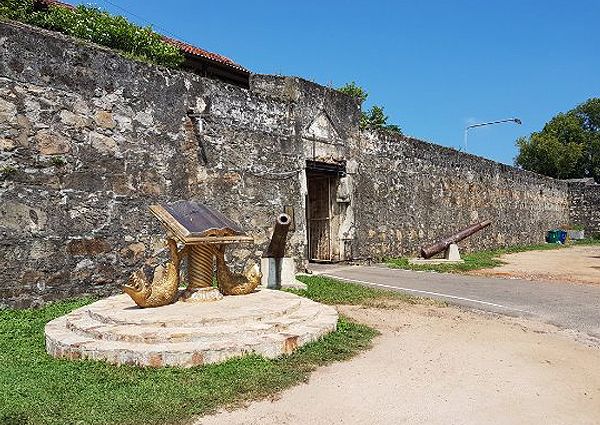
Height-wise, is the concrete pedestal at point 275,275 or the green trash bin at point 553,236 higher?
the green trash bin at point 553,236

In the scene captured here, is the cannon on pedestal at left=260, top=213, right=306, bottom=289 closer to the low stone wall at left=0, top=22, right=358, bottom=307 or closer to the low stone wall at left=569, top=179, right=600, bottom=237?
the low stone wall at left=0, top=22, right=358, bottom=307

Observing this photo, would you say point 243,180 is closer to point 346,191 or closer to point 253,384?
point 346,191

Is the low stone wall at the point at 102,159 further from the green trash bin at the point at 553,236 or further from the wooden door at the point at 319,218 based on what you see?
the green trash bin at the point at 553,236

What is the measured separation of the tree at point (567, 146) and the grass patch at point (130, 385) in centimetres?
3408

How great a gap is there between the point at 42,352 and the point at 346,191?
26.5ft

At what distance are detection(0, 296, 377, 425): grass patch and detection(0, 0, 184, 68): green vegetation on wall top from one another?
313 inches

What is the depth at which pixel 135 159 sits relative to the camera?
7.41 metres

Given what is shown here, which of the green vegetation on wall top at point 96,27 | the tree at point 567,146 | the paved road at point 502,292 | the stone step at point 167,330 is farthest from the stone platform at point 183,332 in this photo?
the tree at point 567,146

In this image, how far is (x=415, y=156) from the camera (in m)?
14.4

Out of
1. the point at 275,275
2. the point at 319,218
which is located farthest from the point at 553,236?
the point at 275,275

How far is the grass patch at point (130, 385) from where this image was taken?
315 cm

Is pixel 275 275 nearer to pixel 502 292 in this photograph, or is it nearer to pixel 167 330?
pixel 167 330

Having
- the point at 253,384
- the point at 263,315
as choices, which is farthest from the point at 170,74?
the point at 253,384

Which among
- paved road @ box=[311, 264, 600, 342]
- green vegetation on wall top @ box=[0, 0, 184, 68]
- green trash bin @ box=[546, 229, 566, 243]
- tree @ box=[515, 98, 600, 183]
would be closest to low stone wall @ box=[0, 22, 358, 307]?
paved road @ box=[311, 264, 600, 342]
